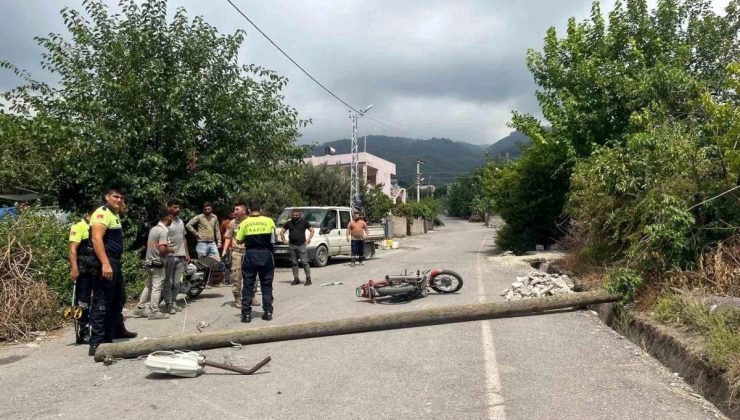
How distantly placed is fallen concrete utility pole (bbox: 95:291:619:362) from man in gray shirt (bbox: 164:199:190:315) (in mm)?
3020

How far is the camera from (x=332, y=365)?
6332 millimetres

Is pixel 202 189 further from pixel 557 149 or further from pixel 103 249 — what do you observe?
pixel 557 149

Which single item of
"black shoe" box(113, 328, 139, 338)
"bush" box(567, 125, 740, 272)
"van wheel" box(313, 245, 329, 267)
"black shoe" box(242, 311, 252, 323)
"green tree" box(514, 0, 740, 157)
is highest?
"green tree" box(514, 0, 740, 157)

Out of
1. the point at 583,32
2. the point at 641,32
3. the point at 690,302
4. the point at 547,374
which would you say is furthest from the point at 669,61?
the point at 547,374

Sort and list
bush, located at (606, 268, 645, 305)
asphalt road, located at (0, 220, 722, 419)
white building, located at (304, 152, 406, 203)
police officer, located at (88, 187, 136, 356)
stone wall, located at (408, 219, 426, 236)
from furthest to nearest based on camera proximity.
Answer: white building, located at (304, 152, 406, 203)
stone wall, located at (408, 219, 426, 236)
bush, located at (606, 268, 645, 305)
police officer, located at (88, 187, 136, 356)
asphalt road, located at (0, 220, 722, 419)

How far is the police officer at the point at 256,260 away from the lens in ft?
28.7

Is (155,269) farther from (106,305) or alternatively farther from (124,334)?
(106,305)

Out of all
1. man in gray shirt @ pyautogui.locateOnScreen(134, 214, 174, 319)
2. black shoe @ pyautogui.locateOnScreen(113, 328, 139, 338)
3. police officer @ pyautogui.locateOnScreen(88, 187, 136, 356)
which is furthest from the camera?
man in gray shirt @ pyautogui.locateOnScreen(134, 214, 174, 319)

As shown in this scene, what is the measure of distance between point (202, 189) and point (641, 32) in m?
14.6

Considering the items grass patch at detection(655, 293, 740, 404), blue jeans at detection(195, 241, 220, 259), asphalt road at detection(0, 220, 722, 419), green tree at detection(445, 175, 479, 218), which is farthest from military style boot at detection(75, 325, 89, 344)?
green tree at detection(445, 175, 479, 218)

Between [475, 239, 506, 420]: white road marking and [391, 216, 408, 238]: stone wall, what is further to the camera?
[391, 216, 408, 238]: stone wall

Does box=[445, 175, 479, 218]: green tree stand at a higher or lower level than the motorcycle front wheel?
higher

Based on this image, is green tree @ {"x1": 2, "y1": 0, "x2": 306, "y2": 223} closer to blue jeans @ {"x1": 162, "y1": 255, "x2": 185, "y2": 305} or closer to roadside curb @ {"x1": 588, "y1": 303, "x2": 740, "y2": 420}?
blue jeans @ {"x1": 162, "y1": 255, "x2": 185, "y2": 305}

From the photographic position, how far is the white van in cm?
1822
